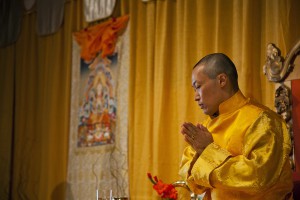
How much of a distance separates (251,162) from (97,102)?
2.63 meters

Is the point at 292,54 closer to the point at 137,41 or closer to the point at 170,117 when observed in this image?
the point at 170,117

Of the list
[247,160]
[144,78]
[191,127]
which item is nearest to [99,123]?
[144,78]

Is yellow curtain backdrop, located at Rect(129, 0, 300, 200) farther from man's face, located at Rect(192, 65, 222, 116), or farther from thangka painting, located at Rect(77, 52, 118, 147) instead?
man's face, located at Rect(192, 65, 222, 116)

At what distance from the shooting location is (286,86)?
2883 mm

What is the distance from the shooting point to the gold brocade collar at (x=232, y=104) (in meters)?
2.26

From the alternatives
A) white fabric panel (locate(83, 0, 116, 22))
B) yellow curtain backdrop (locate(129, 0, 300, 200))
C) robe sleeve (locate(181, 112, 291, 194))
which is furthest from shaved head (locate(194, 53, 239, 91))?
white fabric panel (locate(83, 0, 116, 22))

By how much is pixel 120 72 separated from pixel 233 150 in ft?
7.35

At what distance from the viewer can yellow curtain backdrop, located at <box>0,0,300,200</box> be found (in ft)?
10.7

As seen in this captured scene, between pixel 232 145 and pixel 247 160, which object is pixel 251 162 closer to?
pixel 247 160

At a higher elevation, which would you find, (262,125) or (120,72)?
(120,72)

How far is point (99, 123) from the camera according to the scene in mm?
4406

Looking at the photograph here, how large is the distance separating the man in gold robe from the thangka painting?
203cm

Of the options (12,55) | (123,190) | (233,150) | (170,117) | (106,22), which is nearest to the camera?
(233,150)

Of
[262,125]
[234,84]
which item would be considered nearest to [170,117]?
[234,84]
